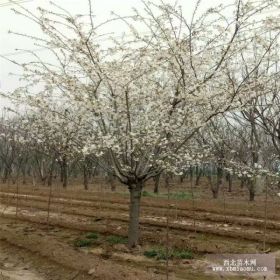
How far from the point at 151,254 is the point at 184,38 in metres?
4.31

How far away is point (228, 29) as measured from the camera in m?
8.56

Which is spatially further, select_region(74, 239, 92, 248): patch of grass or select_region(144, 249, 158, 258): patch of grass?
select_region(74, 239, 92, 248): patch of grass

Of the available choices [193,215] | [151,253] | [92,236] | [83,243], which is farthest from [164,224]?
[151,253]

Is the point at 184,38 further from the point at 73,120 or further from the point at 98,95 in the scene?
the point at 73,120

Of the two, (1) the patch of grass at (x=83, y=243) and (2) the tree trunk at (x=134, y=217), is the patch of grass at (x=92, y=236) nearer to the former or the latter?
(1) the patch of grass at (x=83, y=243)

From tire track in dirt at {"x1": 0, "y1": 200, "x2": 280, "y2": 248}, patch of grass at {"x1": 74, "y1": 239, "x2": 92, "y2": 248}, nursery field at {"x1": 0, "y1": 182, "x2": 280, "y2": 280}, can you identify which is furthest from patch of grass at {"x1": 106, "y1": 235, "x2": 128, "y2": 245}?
tire track in dirt at {"x1": 0, "y1": 200, "x2": 280, "y2": 248}

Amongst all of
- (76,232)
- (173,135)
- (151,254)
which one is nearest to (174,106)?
(173,135)

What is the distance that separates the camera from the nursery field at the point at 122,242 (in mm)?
7902

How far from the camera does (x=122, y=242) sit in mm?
10000

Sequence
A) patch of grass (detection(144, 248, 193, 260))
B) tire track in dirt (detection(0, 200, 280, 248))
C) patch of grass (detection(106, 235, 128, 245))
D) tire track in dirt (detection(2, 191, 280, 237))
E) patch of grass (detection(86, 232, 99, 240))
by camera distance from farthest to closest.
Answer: tire track in dirt (detection(2, 191, 280, 237))
tire track in dirt (detection(0, 200, 280, 248))
patch of grass (detection(86, 232, 99, 240))
patch of grass (detection(106, 235, 128, 245))
patch of grass (detection(144, 248, 193, 260))

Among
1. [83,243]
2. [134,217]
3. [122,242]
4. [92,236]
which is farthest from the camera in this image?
[92,236]

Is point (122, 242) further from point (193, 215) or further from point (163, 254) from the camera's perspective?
point (193, 215)

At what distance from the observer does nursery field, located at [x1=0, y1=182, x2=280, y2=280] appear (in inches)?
311

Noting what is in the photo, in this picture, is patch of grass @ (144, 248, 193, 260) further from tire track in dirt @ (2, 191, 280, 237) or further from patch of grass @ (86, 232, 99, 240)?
tire track in dirt @ (2, 191, 280, 237)
